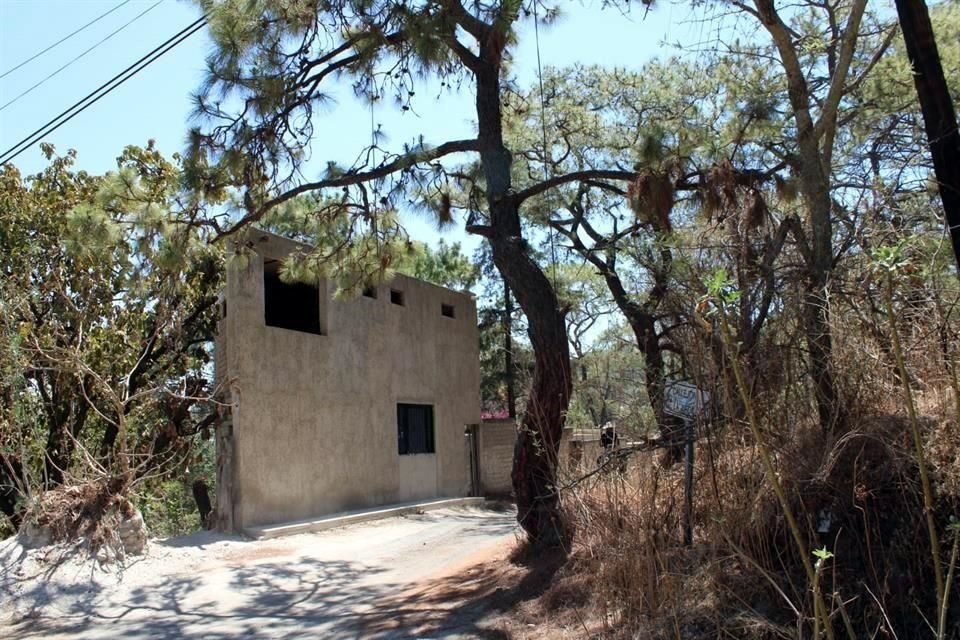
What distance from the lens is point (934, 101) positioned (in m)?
5.18

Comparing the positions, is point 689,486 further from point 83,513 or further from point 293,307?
point 293,307

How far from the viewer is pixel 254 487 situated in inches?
528

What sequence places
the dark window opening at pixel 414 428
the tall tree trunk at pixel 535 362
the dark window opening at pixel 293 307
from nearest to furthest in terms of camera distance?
the tall tree trunk at pixel 535 362 < the dark window opening at pixel 293 307 < the dark window opening at pixel 414 428

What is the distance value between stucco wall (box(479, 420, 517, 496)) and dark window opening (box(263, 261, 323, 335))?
603 centimetres

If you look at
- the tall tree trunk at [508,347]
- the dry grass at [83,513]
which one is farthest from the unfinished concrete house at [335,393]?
the tall tree trunk at [508,347]

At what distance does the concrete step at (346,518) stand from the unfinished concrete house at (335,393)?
0.82 ft

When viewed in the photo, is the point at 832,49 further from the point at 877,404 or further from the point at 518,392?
the point at 518,392

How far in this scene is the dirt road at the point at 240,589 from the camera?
26.4 ft

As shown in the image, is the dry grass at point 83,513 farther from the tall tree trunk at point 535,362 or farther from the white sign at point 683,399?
the white sign at point 683,399

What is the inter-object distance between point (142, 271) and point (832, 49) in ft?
29.4

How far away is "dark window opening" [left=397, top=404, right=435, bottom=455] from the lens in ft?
59.4

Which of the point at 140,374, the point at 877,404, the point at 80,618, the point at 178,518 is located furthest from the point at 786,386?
the point at 178,518

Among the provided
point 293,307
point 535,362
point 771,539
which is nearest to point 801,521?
point 771,539

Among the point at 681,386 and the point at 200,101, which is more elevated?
the point at 200,101
